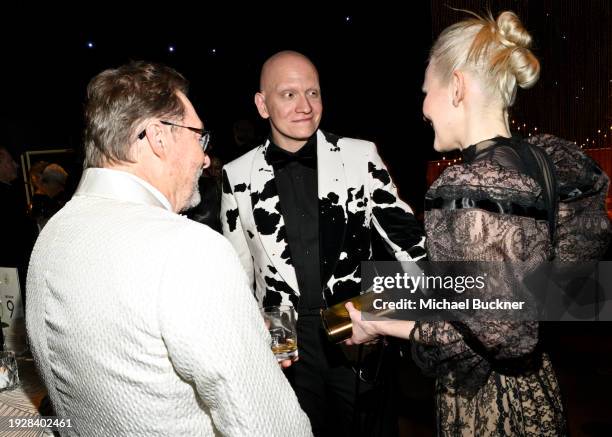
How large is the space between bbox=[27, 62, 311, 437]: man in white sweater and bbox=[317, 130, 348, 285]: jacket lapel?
3.62ft

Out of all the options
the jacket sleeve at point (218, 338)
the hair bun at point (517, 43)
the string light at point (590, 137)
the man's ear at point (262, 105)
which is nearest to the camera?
the jacket sleeve at point (218, 338)

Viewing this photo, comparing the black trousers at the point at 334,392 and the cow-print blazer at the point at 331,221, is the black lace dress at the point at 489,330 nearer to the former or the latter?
the black trousers at the point at 334,392

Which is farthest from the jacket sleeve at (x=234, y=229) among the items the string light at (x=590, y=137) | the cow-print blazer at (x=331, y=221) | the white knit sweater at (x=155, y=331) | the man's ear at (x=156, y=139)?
the string light at (x=590, y=137)

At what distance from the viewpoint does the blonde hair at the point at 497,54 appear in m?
1.17

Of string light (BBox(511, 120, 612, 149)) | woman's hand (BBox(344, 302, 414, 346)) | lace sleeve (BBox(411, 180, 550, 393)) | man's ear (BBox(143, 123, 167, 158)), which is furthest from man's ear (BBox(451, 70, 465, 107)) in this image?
string light (BBox(511, 120, 612, 149))

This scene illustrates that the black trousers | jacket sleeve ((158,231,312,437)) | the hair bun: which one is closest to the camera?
jacket sleeve ((158,231,312,437))

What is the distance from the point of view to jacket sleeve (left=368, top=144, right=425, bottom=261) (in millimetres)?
1963

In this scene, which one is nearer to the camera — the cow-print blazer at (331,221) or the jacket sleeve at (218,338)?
the jacket sleeve at (218,338)

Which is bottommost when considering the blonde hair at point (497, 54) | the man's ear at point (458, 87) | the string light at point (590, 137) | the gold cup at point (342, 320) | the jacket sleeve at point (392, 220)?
the gold cup at point (342, 320)

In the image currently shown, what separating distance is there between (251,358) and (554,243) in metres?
0.93

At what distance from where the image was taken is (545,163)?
1.18 metres

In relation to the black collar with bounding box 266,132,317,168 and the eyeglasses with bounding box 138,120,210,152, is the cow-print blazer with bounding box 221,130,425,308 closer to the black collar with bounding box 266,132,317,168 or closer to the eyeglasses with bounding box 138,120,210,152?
the black collar with bounding box 266,132,317,168

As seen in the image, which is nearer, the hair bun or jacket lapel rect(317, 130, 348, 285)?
the hair bun

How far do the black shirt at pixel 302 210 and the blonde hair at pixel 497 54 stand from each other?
3.15ft
